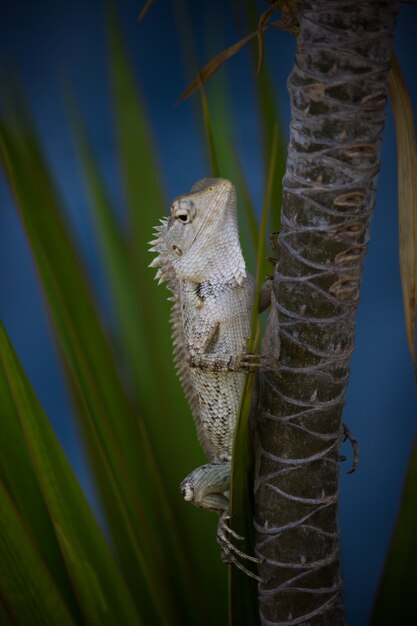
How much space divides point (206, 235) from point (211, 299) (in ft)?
0.38

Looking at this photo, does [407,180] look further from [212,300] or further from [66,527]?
[66,527]

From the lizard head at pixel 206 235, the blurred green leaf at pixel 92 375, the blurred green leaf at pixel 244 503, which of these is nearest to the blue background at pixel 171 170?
the blurred green leaf at pixel 92 375

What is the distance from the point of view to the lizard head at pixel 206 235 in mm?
1247

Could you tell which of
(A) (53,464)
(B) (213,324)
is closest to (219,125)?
(B) (213,324)

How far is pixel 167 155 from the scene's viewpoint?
7.32ft

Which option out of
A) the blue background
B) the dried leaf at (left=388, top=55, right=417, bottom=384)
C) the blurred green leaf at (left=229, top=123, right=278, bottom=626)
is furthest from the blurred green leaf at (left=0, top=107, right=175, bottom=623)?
the blue background

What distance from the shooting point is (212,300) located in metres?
1.30

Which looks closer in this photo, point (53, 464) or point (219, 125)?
point (53, 464)

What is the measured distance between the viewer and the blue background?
2119 millimetres

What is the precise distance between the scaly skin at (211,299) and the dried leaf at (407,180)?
304 millimetres

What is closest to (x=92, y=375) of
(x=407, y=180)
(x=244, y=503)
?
(x=244, y=503)

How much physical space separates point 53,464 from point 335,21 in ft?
2.69

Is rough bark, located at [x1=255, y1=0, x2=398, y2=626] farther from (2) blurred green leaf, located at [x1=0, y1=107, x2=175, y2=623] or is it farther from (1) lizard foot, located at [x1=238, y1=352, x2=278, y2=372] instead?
(2) blurred green leaf, located at [x1=0, y1=107, x2=175, y2=623]

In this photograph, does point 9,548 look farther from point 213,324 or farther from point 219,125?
point 219,125
